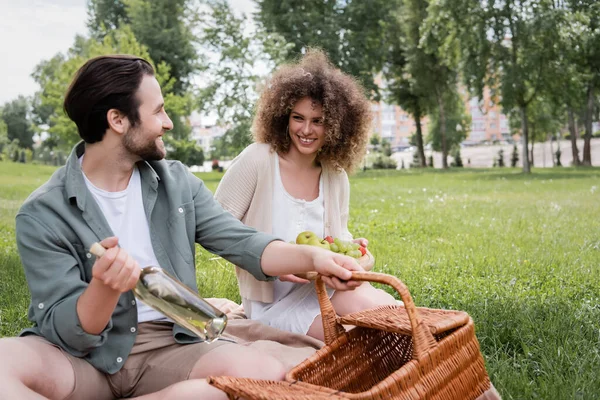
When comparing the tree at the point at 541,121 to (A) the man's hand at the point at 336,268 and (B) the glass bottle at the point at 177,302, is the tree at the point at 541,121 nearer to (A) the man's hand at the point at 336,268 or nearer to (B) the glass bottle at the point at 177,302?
(A) the man's hand at the point at 336,268

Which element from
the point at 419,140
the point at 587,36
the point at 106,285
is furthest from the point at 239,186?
the point at 419,140

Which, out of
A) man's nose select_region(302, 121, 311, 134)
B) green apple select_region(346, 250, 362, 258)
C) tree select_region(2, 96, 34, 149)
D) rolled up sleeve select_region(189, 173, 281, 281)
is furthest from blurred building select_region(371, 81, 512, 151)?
rolled up sleeve select_region(189, 173, 281, 281)

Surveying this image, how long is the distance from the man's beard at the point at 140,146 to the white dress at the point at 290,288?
4.40 feet

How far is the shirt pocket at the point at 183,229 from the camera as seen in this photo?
2.88 metres

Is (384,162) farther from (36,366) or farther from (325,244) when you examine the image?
(36,366)

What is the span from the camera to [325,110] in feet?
13.7

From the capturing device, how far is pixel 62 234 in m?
2.59

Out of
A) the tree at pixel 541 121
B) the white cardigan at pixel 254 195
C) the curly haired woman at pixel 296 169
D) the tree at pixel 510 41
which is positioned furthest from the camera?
the tree at pixel 541 121

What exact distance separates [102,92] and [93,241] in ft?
1.90

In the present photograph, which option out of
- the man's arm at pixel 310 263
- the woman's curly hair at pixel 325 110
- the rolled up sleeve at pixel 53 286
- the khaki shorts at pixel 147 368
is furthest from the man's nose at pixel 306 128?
the rolled up sleeve at pixel 53 286

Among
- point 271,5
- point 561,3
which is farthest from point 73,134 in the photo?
point 561,3

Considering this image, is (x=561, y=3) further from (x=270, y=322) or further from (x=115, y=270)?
(x=115, y=270)

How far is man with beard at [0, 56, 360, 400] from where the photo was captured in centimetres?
243

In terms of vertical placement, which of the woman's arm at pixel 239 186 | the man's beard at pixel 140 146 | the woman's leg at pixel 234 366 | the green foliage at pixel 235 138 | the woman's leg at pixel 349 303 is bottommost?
the woman's leg at pixel 349 303
